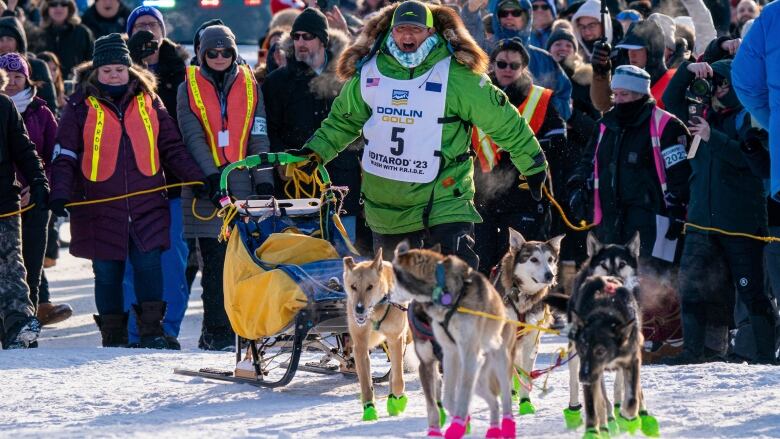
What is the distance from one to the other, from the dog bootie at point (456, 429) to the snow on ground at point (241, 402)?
0.43m

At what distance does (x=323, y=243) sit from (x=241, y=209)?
1.57 feet

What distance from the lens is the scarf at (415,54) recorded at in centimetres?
806

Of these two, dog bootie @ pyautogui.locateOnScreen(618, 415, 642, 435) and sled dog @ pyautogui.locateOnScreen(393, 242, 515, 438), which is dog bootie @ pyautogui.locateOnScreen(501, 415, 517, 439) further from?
dog bootie @ pyautogui.locateOnScreen(618, 415, 642, 435)

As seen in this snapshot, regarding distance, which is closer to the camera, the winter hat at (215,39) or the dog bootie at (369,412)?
the dog bootie at (369,412)

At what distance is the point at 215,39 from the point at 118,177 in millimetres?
1064

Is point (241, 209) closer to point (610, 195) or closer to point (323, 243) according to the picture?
point (323, 243)

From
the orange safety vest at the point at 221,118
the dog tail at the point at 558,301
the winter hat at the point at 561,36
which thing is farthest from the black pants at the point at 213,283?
the dog tail at the point at 558,301

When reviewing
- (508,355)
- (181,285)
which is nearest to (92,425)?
(508,355)

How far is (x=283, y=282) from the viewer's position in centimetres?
800

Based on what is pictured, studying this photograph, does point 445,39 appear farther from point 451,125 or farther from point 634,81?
point 634,81

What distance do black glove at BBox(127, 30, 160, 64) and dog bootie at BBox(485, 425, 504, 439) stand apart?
5.51m

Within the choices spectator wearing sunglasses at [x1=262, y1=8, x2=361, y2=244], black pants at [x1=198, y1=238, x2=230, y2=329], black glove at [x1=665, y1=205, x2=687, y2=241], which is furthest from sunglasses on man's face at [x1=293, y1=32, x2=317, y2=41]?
black glove at [x1=665, y1=205, x2=687, y2=241]

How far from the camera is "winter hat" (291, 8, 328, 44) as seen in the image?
10711 mm

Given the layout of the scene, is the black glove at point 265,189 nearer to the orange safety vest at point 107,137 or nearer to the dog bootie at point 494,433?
the orange safety vest at point 107,137
